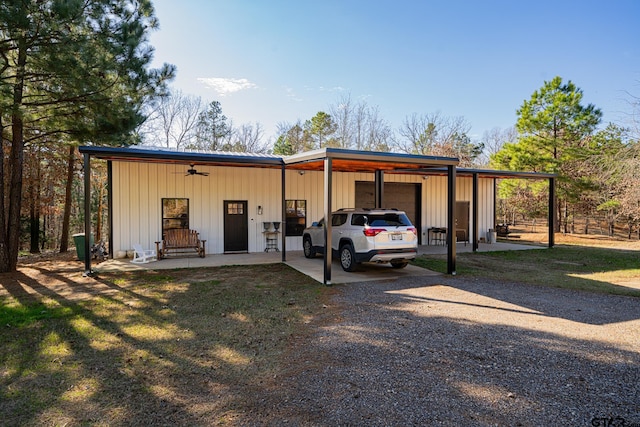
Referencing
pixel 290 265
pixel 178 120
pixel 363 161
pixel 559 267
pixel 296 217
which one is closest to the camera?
pixel 363 161

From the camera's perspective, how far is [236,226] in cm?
1340

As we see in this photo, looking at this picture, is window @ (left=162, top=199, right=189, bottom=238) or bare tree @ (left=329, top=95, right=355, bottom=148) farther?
bare tree @ (left=329, top=95, right=355, bottom=148)

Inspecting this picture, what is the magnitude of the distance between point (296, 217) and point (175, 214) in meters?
4.39

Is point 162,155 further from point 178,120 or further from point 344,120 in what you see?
point 344,120

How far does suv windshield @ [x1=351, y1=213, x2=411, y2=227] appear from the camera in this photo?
864 centimetres

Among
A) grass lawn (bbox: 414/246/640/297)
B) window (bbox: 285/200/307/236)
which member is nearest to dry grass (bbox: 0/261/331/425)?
grass lawn (bbox: 414/246/640/297)

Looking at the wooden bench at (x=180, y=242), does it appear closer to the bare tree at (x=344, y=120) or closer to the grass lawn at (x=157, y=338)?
the grass lawn at (x=157, y=338)

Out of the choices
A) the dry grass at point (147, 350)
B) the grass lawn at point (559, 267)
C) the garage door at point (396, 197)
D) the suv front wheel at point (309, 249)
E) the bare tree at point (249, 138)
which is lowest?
the dry grass at point (147, 350)

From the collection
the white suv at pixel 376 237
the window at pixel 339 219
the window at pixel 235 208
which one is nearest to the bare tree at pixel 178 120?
the window at pixel 235 208

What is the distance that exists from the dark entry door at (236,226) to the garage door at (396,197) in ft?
15.9

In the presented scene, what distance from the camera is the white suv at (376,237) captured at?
8531mm

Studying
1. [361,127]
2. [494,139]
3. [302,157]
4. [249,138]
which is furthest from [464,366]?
[494,139]

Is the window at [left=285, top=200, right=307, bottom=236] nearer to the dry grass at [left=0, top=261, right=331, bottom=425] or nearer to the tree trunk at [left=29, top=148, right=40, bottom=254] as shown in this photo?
the dry grass at [left=0, top=261, right=331, bottom=425]

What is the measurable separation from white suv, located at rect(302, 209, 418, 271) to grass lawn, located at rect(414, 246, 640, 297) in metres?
1.92
